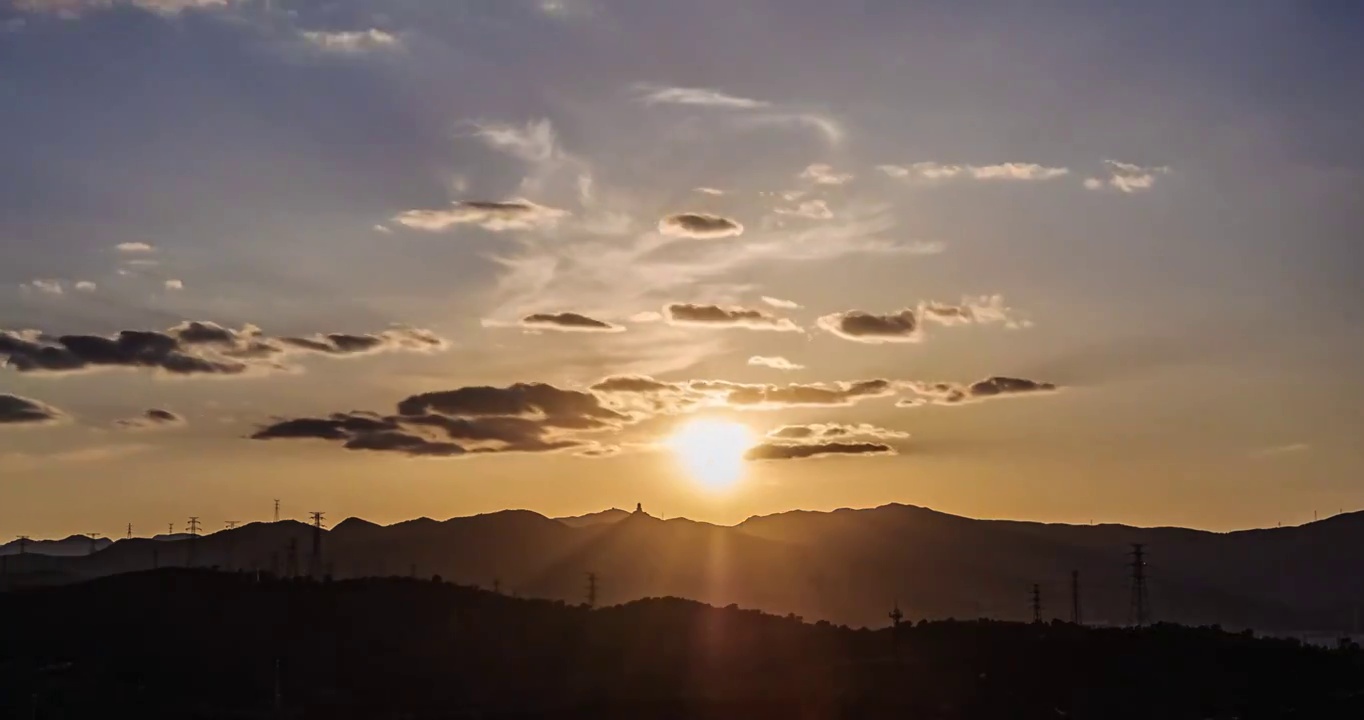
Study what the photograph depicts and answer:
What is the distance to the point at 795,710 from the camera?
9138cm

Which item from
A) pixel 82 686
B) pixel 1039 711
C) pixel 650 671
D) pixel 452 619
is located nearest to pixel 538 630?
pixel 452 619

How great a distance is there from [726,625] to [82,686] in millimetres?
46487

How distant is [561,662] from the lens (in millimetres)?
116312

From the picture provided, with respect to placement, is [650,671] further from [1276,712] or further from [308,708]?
[1276,712]

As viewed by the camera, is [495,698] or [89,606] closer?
[495,698]

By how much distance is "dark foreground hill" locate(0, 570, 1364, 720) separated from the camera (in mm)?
89438

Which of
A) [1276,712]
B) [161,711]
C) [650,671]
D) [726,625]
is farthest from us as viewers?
[726,625]

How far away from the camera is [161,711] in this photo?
334 ft

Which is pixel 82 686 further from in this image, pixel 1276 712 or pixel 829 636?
pixel 1276 712

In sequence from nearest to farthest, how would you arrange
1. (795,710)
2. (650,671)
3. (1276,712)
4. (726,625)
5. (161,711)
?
(1276,712), (795,710), (161,711), (650,671), (726,625)

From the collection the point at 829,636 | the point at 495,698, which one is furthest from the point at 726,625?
the point at 495,698

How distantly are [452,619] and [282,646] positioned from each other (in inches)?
521

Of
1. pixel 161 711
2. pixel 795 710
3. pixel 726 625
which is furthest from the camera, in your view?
pixel 726 625

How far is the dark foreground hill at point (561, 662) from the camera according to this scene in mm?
89438
